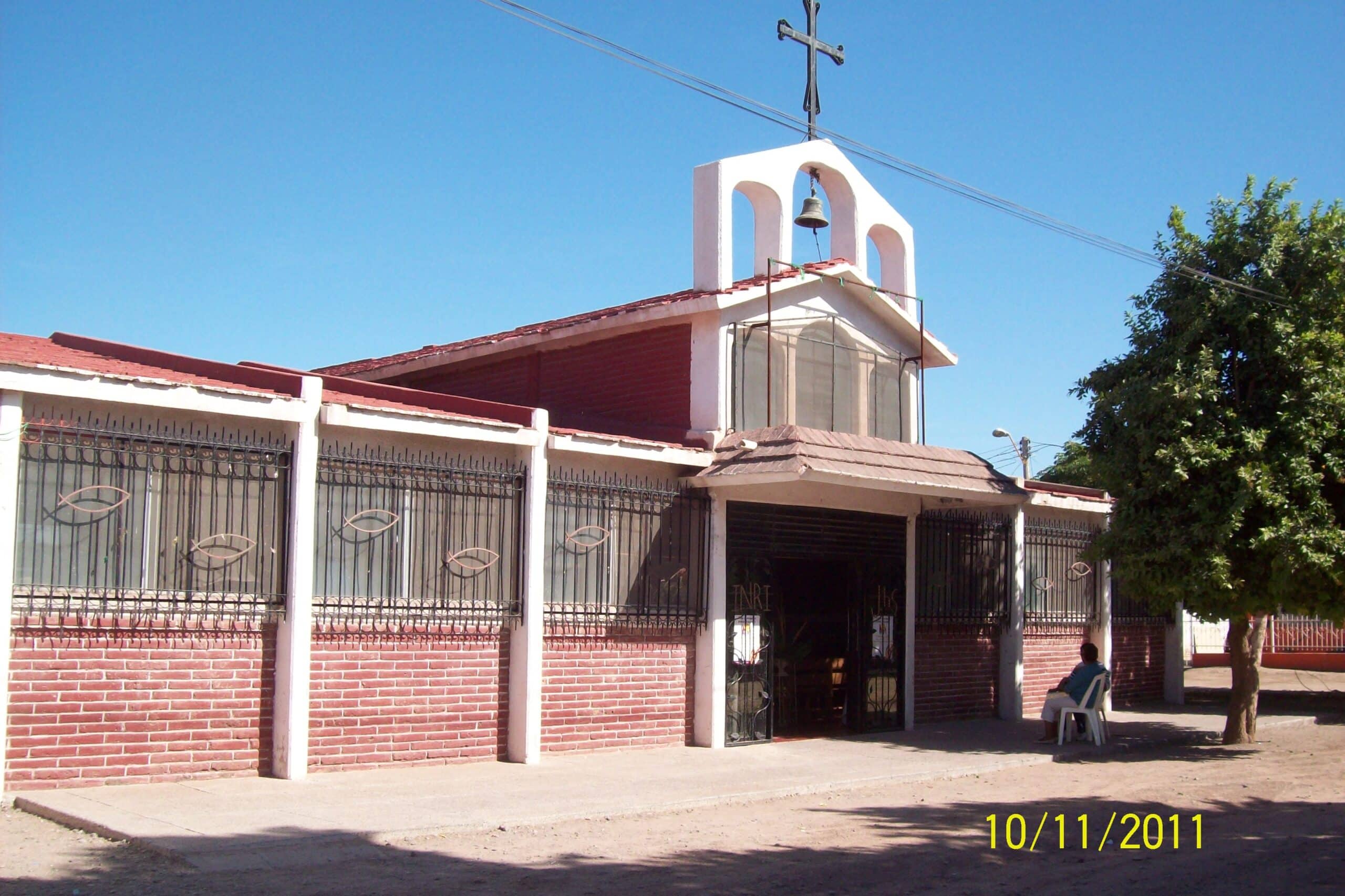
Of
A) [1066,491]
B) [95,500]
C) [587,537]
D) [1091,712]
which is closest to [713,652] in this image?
[587,537]

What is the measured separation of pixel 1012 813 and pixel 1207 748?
6214 mm

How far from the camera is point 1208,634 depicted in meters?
35.8

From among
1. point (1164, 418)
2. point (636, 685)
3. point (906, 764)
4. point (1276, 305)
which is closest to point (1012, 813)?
point (906, 764)

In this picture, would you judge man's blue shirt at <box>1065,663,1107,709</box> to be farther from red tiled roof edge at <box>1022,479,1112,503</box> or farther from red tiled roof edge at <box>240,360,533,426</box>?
red tiled roof edge at <box>240,360,533,426</box>

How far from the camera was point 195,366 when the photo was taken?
1198 cm

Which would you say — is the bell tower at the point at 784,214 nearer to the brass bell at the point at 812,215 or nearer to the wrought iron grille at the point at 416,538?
the brass bell at the point at 812,215

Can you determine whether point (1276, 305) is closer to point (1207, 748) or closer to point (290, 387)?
point (1207, 748)

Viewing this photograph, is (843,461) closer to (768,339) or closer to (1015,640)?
(768,339)

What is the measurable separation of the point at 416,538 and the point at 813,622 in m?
6.43

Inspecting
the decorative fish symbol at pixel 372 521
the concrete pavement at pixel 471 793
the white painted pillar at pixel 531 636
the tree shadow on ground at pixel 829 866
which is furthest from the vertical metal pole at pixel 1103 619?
the decorative fish symbol at pixel 372 521

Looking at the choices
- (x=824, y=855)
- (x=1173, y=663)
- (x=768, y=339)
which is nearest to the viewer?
(x=824, y=855)

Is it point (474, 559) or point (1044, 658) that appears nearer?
point (474, 559)

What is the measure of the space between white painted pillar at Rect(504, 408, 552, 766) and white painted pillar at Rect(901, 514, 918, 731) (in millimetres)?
5649
